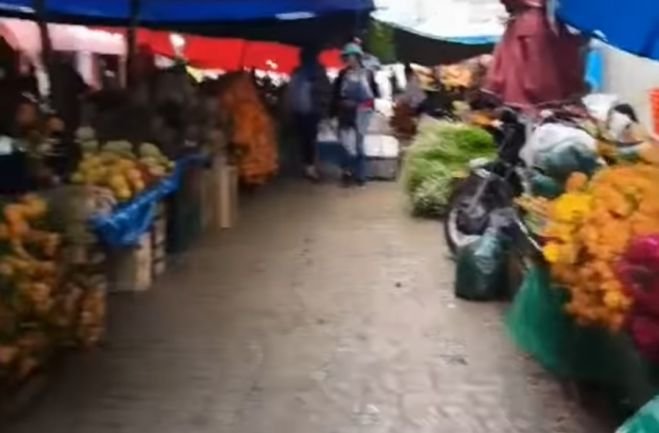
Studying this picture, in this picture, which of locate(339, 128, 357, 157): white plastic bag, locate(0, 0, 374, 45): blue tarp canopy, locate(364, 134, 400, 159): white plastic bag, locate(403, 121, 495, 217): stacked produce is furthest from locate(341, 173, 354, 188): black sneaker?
locate(403, 121, 495, 217): stacked produce

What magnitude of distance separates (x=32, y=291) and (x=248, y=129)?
7.50m

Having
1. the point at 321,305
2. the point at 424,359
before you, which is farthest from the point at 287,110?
the point at 424,359

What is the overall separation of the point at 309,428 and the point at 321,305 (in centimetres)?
281

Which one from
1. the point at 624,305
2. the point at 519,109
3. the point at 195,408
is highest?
the point at 519,109

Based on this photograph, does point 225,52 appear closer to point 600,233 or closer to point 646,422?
point 600,233

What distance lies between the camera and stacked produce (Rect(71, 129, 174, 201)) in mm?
8414

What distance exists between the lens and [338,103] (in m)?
16.3

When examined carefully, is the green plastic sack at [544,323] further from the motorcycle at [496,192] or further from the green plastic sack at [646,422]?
the green plastic sack at [646,422]

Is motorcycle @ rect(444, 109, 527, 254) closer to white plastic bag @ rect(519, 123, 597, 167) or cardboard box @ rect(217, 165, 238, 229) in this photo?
white plastic bag @ rect(519, 123, 597, 167)

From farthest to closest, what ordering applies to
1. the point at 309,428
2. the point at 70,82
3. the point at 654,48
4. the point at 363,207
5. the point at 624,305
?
1. the point at 363,207
2. the point at 70,82
3. the point at 309,428
4. the point at 654,48
5. the point at 624,305

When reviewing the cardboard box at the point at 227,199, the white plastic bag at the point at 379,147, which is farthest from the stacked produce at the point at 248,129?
the white plastic bag at the point at 379,147

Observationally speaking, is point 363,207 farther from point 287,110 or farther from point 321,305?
Result: point 321,305

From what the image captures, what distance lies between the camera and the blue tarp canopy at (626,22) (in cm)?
541

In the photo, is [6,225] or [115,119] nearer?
[6,225]
